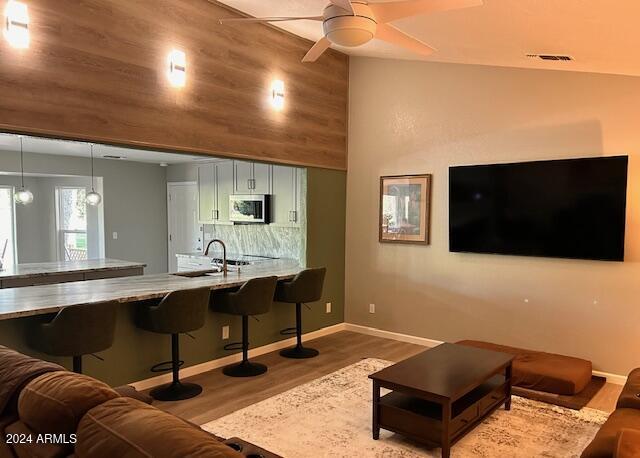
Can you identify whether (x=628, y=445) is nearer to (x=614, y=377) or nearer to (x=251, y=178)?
(x=614, y=377)

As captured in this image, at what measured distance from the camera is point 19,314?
3059mm

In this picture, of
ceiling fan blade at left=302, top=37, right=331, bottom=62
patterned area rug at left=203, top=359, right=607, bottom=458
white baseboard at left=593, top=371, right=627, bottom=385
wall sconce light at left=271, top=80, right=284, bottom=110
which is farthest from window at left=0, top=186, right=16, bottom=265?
white baseboard at left=593, top=371, right=627, bottom=385

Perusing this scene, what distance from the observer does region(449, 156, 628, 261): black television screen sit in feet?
13.7

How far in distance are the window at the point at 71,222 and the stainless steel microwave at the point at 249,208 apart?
3.54m

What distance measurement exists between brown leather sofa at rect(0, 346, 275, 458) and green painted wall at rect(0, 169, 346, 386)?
1.81 meters

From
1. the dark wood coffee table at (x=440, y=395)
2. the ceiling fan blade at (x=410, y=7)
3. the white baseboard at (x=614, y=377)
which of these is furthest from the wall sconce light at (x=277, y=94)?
the white baseboard at (x=614, y=377)

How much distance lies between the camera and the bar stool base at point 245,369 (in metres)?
4.53

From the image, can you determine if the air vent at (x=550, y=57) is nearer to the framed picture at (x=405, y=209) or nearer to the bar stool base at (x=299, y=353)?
the framed picture at (x=405, y=209)

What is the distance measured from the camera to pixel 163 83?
402cm

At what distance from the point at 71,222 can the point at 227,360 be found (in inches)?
243

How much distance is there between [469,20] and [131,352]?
3.72 m

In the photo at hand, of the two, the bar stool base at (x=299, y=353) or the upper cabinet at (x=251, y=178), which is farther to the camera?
the upper cabinet at (x=251, y=178)

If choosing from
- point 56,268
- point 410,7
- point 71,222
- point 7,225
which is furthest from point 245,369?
point 7,225

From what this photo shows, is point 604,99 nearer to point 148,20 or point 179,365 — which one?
point 148,20
